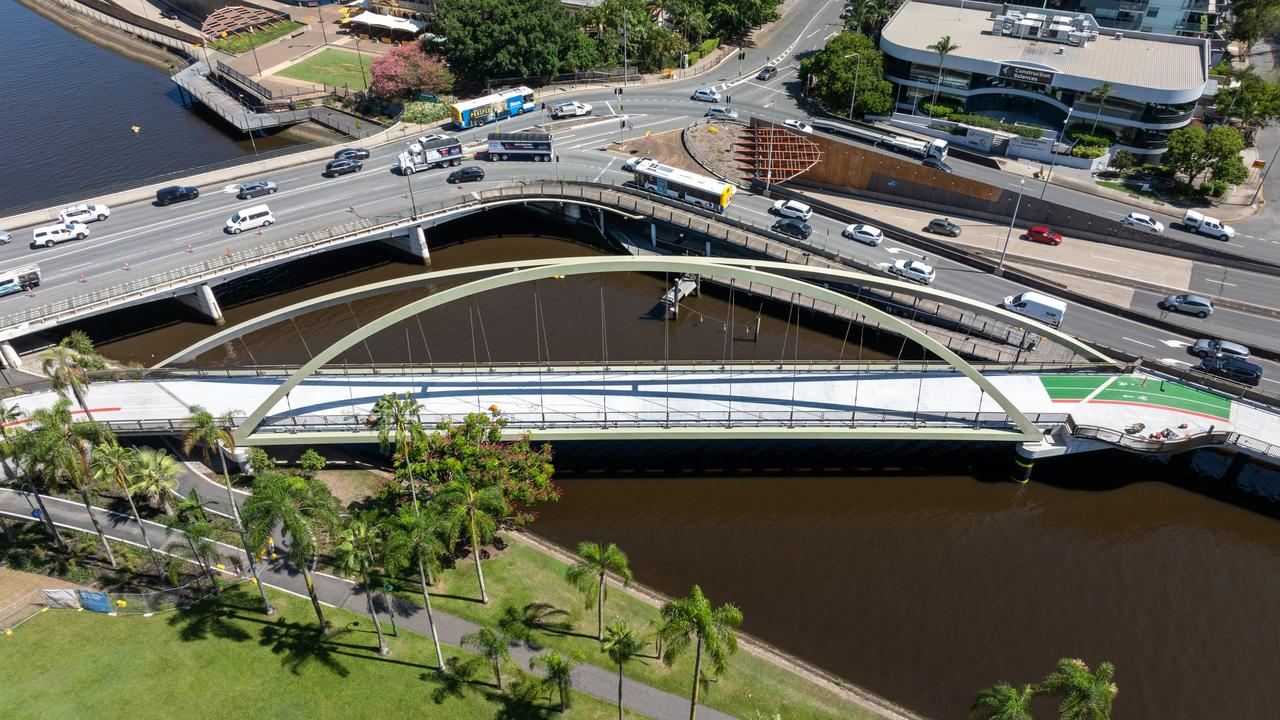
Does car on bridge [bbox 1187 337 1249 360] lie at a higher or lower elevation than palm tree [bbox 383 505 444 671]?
lower

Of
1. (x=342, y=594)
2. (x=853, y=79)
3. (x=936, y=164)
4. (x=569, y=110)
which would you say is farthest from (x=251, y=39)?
(x=342, y=594)

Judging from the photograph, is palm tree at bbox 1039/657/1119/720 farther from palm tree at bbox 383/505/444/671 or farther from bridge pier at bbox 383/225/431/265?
bridge pier at bbox 383/225/431/265

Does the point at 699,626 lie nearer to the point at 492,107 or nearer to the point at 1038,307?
the point at 1038,307

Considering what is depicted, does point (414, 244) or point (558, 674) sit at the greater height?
point (414, 244)

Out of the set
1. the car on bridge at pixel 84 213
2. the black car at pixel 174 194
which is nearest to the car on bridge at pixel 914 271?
the black car at pixel 174 194

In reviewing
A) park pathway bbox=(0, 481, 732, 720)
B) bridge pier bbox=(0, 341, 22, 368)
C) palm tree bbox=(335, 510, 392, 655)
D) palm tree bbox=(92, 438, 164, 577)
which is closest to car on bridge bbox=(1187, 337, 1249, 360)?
park pathway bbox=(0, 481, 732, 720)
